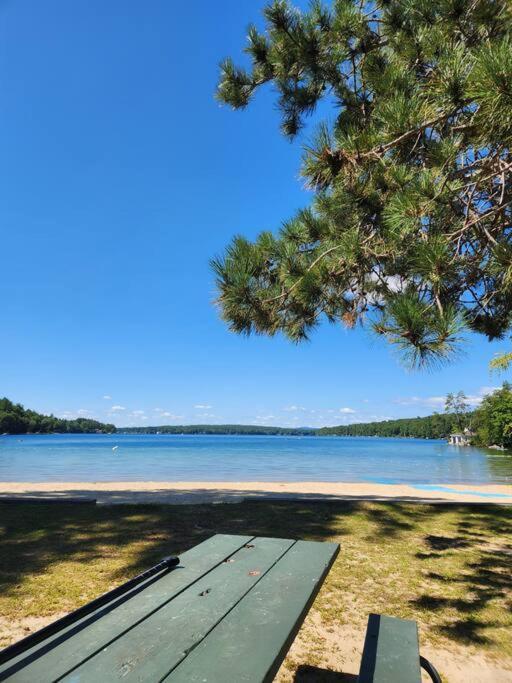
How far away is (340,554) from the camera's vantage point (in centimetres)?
462

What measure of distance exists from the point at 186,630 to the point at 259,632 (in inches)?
9.6

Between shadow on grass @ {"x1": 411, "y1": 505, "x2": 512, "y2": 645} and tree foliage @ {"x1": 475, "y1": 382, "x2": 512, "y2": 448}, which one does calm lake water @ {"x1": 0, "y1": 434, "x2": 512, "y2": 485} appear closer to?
shadow on grass @ {"x1": 411, "y1": 505, "x2": 512, "y2": 645}

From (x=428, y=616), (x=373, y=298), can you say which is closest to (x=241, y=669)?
(x=428, y=616)

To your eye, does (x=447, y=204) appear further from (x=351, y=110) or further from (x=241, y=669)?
(x=241, y=669)

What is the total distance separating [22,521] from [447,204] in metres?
6.39

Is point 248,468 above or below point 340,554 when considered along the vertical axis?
below

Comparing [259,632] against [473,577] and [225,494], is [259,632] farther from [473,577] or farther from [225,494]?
[225,494]

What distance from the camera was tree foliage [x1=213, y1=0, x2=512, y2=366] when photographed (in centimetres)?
271

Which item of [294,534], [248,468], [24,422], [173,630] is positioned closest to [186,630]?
[173,630]

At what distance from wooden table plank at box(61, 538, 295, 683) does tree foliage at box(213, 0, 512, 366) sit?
169 centimetres

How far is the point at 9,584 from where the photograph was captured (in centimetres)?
371

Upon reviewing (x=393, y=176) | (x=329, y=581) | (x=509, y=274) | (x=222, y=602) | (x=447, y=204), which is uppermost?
(x=393, y=176)

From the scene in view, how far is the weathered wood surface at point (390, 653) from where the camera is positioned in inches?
66.2

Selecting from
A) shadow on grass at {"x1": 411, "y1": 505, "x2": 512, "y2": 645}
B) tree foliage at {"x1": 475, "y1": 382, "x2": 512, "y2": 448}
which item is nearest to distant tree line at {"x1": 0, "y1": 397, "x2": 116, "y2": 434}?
tree foliage at {"x1": 475, "y1": 382, "x2": 512, "y2": 448}
